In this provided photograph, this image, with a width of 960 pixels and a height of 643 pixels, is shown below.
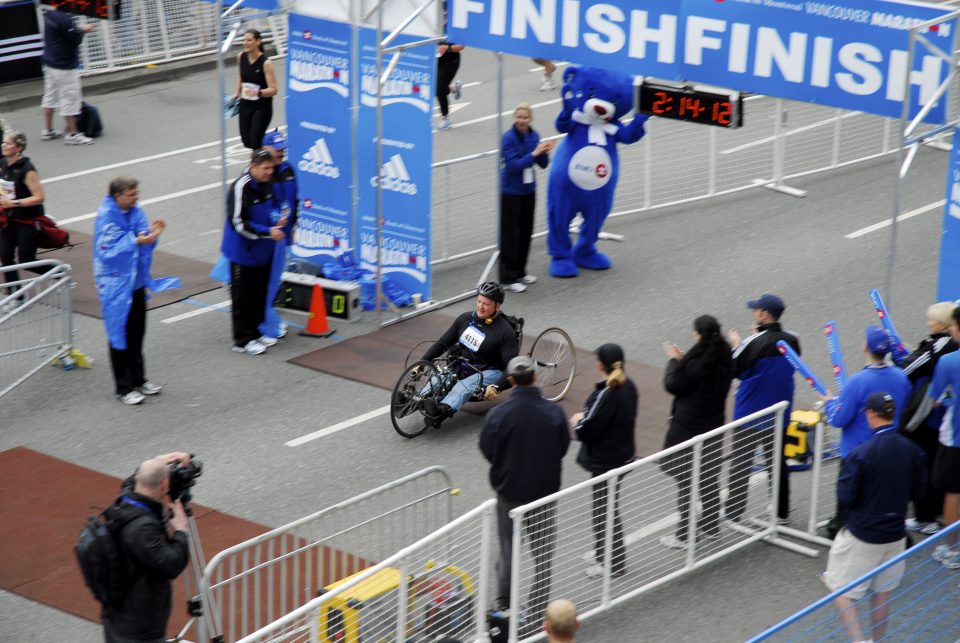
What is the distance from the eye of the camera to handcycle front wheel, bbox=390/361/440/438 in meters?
11.3

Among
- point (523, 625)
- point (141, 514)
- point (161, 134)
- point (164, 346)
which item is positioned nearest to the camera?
point (141, 514)

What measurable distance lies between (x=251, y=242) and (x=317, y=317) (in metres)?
1.12

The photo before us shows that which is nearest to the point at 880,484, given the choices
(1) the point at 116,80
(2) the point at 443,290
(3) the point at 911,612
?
(3) the point at 911,612

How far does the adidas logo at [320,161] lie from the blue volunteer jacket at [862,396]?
276 inches

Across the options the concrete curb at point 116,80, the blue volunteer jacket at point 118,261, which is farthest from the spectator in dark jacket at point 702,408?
the concrete curb at point 116,80

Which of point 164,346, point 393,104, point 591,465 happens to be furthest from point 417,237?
point 591,465

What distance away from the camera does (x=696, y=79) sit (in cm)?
1188

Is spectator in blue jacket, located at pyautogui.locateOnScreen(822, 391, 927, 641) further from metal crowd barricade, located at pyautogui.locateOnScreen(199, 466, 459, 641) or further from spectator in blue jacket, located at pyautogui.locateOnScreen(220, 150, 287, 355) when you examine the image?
spectator in blue jacket, located at pyautogui.locateOnScreen(220, 150, 287, 355)

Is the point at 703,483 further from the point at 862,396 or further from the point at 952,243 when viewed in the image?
the point at 952,243

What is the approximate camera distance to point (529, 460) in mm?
8320

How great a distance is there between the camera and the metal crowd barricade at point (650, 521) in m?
8.34

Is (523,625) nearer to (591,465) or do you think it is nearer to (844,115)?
(591,465)

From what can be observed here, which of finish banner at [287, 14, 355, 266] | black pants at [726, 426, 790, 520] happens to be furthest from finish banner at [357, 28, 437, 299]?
black pants at [726, 426, 790, 520]

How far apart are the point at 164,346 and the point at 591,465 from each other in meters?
5.85
